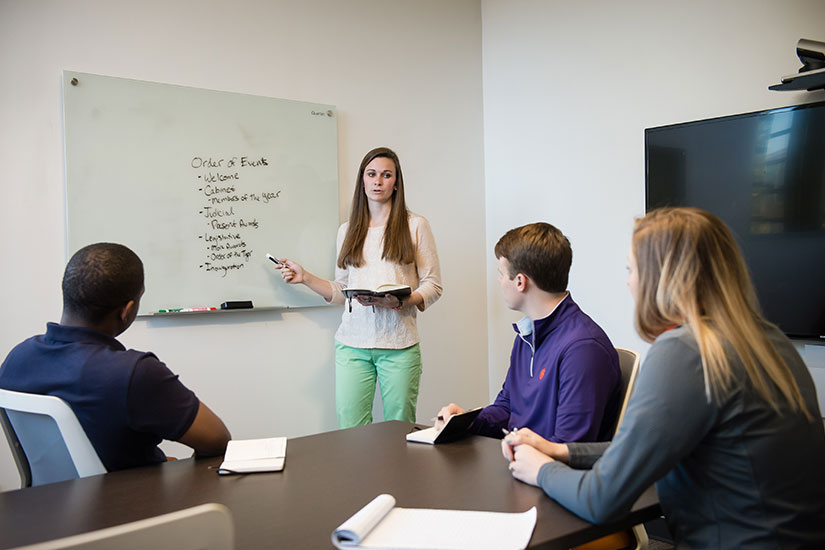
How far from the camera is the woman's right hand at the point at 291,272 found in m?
3.26

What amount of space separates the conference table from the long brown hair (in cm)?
170

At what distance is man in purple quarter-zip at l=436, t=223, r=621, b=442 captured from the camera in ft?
5.18

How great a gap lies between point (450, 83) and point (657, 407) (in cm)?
342

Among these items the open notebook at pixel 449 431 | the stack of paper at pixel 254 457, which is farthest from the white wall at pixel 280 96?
the open notebook at pixel 449 431

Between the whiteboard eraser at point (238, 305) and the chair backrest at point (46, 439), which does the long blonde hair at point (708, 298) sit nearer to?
the chair backrest at point (46, 439)

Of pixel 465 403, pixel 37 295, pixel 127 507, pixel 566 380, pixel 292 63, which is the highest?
pixel 292 63

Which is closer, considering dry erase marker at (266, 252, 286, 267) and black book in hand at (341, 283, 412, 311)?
black book in hand at (341, 283, 412, 311)

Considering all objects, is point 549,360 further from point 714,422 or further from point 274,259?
point 274,259

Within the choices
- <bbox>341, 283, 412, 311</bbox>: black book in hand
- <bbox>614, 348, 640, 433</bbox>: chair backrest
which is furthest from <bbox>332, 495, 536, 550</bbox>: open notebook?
<bbox>341, 283, 412, 311</bbox>: black book in hand

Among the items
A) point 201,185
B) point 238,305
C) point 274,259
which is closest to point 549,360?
point 274,259

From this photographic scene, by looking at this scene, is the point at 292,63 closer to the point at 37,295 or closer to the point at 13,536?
the point at 37,295

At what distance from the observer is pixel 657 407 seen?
1.05 meters

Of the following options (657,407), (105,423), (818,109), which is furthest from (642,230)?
(818,109)

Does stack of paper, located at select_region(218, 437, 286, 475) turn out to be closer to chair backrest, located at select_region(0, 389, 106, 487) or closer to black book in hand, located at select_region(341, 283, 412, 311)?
chair backrest, located at select_region(0, 389, 106, 487)
